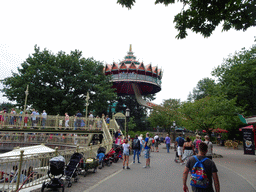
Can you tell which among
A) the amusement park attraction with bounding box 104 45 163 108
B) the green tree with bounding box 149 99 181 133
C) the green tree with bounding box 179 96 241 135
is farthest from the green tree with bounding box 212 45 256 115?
the amusement park attraction with bounding box 104 45 163 108

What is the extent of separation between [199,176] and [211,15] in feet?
21.4

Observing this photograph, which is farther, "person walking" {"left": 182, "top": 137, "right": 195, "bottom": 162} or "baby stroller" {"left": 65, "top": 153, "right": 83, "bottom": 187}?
"person walking" {"left": 182, "top": 137, "right": 195, "bottom": 162}

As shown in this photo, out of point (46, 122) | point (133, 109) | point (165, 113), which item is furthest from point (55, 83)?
point (133, 109)

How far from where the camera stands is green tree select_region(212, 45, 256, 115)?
2755cm

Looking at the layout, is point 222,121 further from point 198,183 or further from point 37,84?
point 37,84

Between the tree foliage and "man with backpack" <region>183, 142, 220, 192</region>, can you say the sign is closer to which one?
"man with backpack" <region>183, 142, 220, 192</region>

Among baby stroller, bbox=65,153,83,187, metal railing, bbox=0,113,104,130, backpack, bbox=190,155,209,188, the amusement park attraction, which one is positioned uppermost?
the amusement park attraction

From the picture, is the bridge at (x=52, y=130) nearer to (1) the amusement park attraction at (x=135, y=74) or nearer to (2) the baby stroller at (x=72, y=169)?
(2) the baby stroller at (x=72, y=169)

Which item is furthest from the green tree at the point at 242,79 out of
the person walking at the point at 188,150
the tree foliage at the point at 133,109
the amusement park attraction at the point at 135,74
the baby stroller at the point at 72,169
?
the tree foliage at the point at 133,109

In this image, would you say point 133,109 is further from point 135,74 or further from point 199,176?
point 199,176

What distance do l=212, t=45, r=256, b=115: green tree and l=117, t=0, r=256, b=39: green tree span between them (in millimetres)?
20776

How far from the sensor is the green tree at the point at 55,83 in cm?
2530

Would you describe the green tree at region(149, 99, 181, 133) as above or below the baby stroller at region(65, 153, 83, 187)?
above

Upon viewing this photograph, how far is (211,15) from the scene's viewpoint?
24.5 ft
